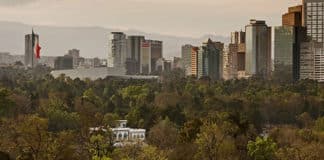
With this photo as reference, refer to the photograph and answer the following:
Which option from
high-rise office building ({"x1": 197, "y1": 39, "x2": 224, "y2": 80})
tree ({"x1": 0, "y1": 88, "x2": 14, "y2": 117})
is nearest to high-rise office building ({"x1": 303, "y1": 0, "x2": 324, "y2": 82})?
high-rise office building ({"x1": 197, "y1": 39, "x2": 224, "y2": 80})

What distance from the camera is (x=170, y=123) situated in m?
24.6

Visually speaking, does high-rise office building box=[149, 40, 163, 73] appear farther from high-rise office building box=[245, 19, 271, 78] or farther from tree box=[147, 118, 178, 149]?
tree box=[147, 118, 178, 149]

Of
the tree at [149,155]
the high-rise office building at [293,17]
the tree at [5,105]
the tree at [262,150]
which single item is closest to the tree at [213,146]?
the tree at [262,150]

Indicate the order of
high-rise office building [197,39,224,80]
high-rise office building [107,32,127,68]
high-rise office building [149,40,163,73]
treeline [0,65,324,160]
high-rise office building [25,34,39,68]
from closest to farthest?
treeline [0,65,324,160] < high-rise office building [197,39,224,80] < high-rise office building [107,32,127,68] < high-rise office building [149,40,163,73] < high-rise office building [25,34,39,68]

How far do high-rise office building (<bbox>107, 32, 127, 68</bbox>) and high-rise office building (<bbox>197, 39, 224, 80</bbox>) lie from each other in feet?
38.6

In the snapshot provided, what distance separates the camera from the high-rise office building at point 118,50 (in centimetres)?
7588

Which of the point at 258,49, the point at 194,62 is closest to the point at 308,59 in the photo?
the point at 258,49

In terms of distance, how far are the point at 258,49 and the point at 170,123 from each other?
36.3 metres

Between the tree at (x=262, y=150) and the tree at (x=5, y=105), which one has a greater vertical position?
the tree at (x=5, y=105)

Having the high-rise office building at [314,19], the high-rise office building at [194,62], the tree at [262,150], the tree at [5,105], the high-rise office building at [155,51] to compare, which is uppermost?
the high-rise office building at [314,19]

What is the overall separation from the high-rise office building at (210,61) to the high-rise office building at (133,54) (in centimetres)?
1181

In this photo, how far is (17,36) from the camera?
102 meters

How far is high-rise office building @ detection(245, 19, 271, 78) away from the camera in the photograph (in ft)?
190

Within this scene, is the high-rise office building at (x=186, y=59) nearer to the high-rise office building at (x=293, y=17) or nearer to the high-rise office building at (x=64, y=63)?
the high-rise office building at (x=64, y=63)
